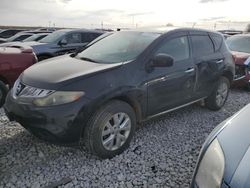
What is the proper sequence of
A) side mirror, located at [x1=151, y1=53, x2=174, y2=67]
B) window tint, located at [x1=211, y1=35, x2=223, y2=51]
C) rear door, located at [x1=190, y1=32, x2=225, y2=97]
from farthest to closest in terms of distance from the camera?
window tint, located at [x1=211, y1=35, x2=223, y2=51] < rear door, located at [x1=190, y1=32, x2=225, y2=97] < side mirror, located at [x1=151, y1=53, x2=174, y2=67]

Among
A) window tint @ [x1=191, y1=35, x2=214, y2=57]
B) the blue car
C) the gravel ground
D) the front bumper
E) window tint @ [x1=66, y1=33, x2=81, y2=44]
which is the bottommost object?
the gravel ground

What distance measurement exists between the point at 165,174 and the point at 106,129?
89 cm

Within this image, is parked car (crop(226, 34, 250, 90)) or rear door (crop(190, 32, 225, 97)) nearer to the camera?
rear door (crop(190, 32, 225, 97))

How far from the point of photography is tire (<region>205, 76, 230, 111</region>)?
5.41 metres

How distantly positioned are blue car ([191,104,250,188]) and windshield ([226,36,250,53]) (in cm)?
683

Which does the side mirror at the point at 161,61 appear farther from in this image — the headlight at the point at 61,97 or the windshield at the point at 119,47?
the headlight at the point at 61,97

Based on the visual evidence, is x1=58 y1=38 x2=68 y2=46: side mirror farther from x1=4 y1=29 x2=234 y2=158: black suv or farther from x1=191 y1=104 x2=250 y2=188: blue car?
x1=191 y1=104 x2=250 y2=188: blue car

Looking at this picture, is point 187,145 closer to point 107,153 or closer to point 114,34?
point 107,153

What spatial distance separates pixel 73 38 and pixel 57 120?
722 cm

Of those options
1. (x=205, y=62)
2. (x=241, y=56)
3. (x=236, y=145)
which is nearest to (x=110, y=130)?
(x=236, y=145)

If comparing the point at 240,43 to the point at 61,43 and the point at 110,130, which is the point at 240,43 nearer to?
the point at 61,43

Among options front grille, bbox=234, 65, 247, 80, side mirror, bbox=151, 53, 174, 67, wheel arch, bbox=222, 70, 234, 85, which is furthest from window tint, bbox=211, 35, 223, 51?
front grille, bbox=234, 65, 247, 80

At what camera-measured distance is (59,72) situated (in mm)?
3535

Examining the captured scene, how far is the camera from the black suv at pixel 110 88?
3193mm
